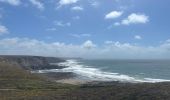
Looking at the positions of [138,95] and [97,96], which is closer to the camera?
[138,95]

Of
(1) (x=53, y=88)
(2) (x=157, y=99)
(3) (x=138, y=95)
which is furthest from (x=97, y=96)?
(1) (x=53, y=88)

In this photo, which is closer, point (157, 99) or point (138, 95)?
point (157, 99)

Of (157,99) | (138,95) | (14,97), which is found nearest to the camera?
(157,99)

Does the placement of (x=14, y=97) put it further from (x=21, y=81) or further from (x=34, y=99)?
(x=21, y=81)

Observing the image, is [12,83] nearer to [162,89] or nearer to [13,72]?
[13,72]

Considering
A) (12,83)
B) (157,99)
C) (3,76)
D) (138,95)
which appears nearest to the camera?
(157,99)

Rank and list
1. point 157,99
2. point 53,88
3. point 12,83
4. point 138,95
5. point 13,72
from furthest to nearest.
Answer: point 13,72, point 12,83, point 53,88, point 138,95, point 157,99

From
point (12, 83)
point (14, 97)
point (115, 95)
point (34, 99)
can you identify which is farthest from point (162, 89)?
point (12, 83)

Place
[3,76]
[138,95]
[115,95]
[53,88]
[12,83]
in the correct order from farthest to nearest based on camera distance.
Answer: [3,76], [12,83], [53,88], [115,95], [138,95]

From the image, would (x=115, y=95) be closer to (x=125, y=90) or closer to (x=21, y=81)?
(x=125, y=90)
